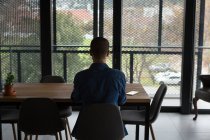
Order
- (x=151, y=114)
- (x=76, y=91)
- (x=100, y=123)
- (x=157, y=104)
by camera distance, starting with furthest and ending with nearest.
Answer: (x=151, y=114) < (x=157, y=104) < (x=76, y=91) < (x=100, y=123)

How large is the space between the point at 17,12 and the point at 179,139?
9.32 feet

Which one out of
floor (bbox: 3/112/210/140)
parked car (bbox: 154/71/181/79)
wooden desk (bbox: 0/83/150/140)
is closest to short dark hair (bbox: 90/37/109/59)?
wooden desk (bbox: 0/83/150/140)

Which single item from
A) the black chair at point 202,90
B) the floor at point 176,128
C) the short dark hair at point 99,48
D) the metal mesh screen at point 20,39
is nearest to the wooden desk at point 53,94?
the short dark hair at point 99,48

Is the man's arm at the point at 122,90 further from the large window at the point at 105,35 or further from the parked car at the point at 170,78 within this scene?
the parked car at the point at 170,78

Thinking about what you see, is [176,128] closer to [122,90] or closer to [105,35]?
[105,35]

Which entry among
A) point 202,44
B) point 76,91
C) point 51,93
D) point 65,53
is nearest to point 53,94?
point 51,93

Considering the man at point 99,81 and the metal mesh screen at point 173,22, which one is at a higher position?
the metal mesh screen at point 173,22

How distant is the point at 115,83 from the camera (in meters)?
2.27

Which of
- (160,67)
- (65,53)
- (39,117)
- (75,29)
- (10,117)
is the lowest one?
(10,117)

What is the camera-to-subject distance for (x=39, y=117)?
2523 mm

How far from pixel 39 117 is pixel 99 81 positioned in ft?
2.09

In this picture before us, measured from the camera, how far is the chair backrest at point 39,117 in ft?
8.09

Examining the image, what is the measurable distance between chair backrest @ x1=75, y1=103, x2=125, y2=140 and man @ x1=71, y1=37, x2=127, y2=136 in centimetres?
9

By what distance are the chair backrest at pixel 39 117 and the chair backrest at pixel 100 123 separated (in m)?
0.34
